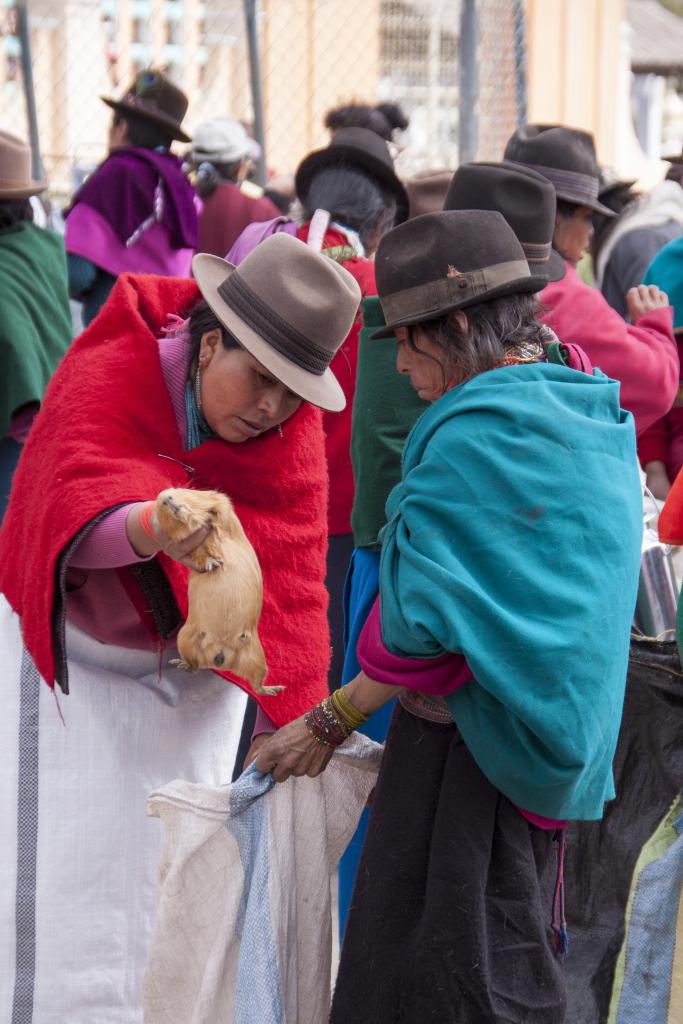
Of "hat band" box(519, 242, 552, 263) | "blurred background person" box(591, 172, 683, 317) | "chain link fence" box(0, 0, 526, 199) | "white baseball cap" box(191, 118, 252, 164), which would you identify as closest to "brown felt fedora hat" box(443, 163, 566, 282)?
"hat band" box(519, 242, 552, 263)

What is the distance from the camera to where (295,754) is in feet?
7.69

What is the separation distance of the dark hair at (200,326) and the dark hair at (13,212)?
182cm

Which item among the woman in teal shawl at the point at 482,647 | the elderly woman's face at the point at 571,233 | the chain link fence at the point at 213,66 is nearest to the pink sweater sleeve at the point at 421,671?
the woman in teal shawl at the point at 482,647

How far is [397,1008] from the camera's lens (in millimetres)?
2182

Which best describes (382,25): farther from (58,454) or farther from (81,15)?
(58,454)

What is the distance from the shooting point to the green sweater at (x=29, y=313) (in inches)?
157

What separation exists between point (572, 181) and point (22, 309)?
1.77 meters

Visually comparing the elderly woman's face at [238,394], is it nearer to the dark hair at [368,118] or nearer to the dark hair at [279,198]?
the dark hair at [368,118]

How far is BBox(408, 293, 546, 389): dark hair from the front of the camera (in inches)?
86.4

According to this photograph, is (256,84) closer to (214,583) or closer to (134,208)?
(134,208)

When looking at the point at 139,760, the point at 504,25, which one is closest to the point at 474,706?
the point at 139,760

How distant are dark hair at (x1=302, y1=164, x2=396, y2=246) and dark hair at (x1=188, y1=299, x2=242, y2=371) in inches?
56.0

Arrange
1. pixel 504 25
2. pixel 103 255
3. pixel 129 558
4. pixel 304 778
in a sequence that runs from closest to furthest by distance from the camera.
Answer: pixel 129 558 < pixel 304 778 < pixel 103 255 < pixel 504 25

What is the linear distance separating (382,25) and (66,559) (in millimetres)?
11338
